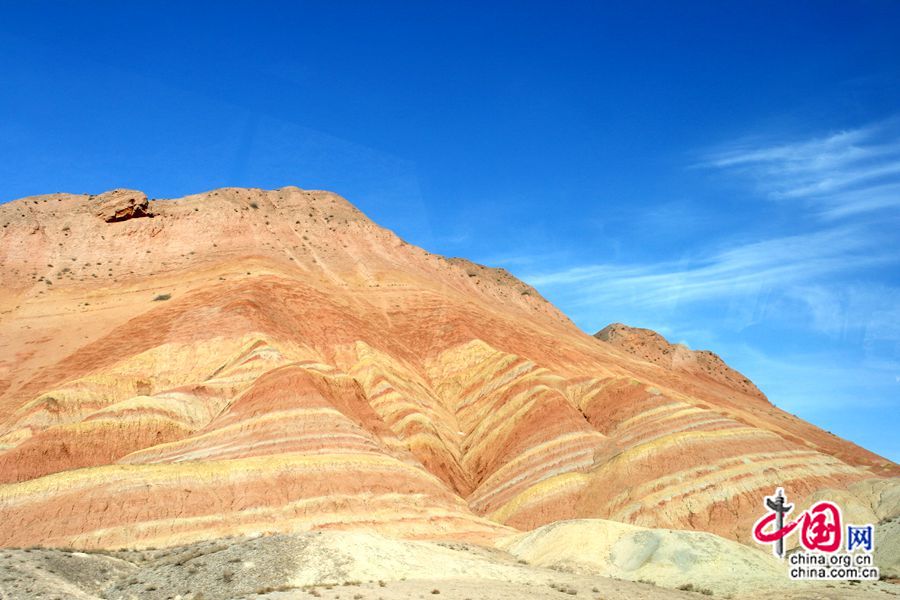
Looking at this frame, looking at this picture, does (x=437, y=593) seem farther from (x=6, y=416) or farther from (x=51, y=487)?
(x=6, y=416)

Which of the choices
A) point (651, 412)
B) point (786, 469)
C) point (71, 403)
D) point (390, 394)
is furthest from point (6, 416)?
point (786, 469)

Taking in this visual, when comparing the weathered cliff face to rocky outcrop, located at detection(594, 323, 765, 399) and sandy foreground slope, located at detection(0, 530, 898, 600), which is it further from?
rocky outcrop, located at detection(594, 323, 765, 399)

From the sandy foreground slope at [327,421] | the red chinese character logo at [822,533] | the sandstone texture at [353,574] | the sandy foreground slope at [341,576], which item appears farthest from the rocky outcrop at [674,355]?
the sandy foreground slope at [341,576]

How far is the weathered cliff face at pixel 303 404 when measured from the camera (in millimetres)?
38938

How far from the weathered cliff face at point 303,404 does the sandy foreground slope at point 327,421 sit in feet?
0.63

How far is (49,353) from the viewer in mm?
63500

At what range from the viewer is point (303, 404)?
4628 cm

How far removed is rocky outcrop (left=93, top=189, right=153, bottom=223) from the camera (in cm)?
8844

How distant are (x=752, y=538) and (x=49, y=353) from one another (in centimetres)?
5900

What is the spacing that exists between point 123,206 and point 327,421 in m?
58.1

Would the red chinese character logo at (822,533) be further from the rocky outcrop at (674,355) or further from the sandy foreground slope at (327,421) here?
the rocky outcrop at (674,355)

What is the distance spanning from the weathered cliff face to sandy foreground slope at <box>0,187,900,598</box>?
19cm

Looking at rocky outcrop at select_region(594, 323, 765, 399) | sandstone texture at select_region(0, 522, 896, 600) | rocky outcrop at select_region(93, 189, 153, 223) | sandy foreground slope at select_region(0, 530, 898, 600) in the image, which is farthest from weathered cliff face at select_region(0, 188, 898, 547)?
rocky outcrop at select_region(594, 323, 765, 399)

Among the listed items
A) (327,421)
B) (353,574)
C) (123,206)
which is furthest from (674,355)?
(353,574)
